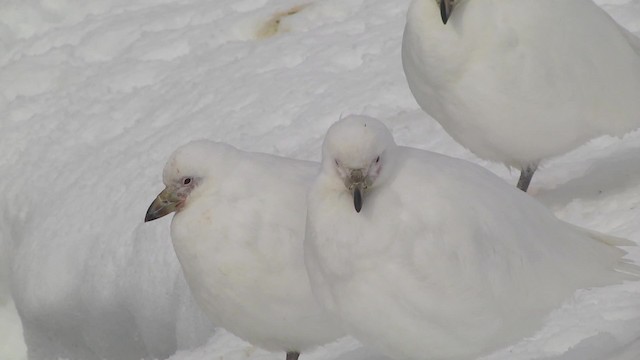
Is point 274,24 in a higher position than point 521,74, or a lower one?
lower

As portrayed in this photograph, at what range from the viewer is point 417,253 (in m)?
4.46

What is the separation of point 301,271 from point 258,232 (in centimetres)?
21

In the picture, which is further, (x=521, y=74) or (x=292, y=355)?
(x=521, y=74)

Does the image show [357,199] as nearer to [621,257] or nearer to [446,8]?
[621,257]

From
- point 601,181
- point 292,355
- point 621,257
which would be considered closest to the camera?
point 621,257

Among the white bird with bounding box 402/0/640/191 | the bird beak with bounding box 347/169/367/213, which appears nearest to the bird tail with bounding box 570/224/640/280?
the bird beak with bounding box 347/169/367/213

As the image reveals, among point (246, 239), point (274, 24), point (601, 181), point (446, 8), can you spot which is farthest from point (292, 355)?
point (274, 24)

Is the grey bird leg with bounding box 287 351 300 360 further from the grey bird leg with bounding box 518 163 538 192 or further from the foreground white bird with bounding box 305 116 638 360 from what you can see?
the grey bird leg with bounding box 518 163 538 192

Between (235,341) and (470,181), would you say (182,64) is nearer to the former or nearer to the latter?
(235,341)

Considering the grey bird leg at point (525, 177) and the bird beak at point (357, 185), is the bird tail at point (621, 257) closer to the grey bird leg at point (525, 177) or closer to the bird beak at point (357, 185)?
the bird beak at point (357, 185)

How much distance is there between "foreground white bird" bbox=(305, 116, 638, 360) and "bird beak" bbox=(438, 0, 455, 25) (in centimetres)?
120

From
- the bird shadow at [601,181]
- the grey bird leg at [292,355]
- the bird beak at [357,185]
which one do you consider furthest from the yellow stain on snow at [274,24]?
the bird beak at [357,185]

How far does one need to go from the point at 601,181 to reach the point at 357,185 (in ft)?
7.56

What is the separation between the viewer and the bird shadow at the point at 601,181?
637 centimetres
